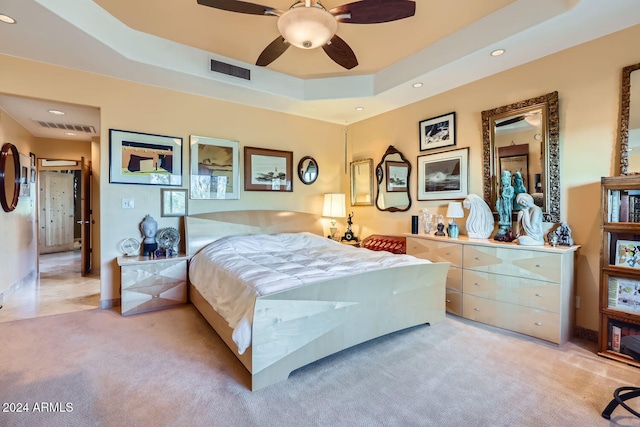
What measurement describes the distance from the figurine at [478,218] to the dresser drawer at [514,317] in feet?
2.40

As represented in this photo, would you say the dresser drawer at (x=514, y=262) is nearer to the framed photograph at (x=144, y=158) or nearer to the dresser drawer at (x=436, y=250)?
the dresser drawer at (x=436, y=250)

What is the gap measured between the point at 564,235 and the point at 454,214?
1.07 m

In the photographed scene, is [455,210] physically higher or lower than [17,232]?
higher

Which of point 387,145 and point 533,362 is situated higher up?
point 387,145

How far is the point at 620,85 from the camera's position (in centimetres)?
253

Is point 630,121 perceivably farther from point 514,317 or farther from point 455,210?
point 514,317

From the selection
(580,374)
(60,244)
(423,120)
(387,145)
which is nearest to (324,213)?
(387,145)

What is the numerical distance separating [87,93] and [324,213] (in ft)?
11.6

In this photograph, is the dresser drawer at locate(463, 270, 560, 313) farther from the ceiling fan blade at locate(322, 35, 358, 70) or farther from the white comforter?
the ceiling fan blade at locate(322, 35, 358, 70)

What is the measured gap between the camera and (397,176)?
4527 millimetres

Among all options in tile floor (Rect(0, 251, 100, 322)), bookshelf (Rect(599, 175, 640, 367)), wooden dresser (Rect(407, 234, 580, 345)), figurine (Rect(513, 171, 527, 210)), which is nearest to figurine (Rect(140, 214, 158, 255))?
tile floor (Rect(0, 251, 100, 322))

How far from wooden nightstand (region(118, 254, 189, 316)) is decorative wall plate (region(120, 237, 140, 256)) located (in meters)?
0.15

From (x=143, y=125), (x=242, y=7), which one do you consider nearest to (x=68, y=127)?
(x=143, y=125)

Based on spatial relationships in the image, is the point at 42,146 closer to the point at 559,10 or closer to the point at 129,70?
the point at 129,70
